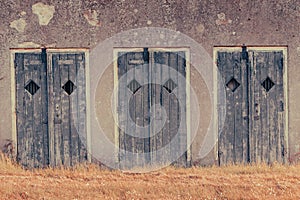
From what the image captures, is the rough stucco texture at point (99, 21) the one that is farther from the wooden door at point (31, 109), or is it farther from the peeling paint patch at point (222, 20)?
the wooden door at point (31, 109)

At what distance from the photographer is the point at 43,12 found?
11953mm

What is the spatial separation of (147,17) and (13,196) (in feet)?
13.2

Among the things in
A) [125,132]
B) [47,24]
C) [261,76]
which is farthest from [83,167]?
[261,76]

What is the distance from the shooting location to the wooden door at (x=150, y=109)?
11953 mm

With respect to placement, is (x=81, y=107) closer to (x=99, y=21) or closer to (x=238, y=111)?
(x=99, y=21)

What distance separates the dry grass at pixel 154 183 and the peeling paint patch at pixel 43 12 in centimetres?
257

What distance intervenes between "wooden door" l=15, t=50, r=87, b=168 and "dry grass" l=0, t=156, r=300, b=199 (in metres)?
0.36

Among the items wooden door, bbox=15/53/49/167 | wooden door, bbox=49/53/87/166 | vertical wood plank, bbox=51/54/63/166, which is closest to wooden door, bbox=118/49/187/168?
wooden door, bbox=49/53/87/166

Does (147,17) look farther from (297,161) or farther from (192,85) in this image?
(297,161)

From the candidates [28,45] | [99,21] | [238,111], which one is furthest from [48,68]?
[238,111]

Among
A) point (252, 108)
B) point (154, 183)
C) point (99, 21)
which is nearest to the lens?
point (154, 183)

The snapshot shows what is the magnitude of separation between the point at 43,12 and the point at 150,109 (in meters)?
2.59

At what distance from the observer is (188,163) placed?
1202 centimetres

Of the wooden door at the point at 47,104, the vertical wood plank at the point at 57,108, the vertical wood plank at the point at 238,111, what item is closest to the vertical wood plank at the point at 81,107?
the wooden door at the point at 47,104
